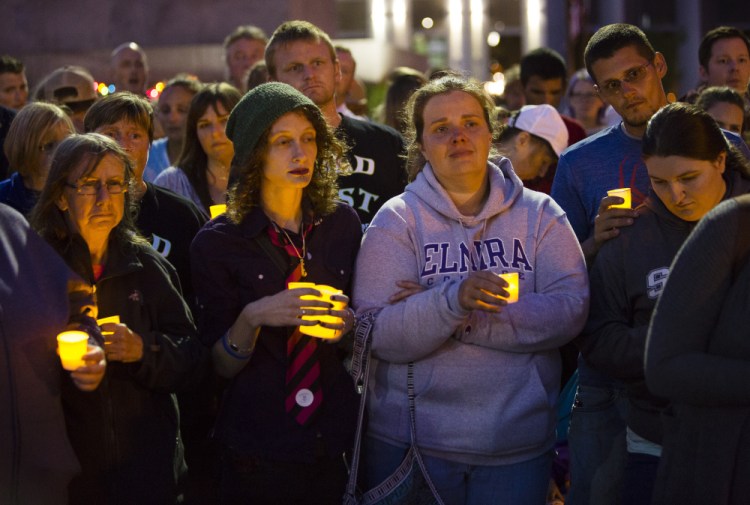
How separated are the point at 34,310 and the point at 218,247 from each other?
1085 mm

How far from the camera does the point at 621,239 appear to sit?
14.1ft

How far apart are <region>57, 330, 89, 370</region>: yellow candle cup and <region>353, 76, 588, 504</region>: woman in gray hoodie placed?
1.14m

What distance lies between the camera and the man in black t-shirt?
18.6ft

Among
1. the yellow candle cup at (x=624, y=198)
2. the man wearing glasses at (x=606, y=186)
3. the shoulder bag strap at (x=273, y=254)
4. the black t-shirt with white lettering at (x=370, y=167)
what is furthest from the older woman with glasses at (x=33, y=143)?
the yellow candle cup at (x=624, y=198)

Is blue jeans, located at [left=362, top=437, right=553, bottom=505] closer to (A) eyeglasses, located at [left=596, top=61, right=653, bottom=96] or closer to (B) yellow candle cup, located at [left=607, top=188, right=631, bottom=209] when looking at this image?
(B) yellow candle cup, located at [left=607, top=188, right=631, bottom=209]

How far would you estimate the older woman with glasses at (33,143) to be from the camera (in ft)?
18.2

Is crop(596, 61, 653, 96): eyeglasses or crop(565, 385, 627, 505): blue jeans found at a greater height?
crop(596, 61, 653, 96): eyeglasses

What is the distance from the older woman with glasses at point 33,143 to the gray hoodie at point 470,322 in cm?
212

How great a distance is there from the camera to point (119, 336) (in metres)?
3.89

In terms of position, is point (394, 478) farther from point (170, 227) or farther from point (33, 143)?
point (33, 143)

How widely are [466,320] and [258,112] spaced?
117cm

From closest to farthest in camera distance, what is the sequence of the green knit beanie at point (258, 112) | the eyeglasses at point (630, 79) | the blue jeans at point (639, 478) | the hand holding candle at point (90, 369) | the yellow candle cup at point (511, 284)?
1. the hand holding candle at point (90, 369)
2. the yellow candle cup at point (511, 284)
3. the blue jeans at point (639, 478)
4. the green knit beanie at point (258, 112)
5. the eyeglasses at point (630, 79)

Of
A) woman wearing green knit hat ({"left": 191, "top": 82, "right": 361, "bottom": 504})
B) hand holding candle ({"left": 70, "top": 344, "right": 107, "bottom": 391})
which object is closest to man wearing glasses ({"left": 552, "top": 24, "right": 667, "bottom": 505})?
woman wearing green knit hat ({"left": 191, "top": 82, "right": 361, "bottom": 504})

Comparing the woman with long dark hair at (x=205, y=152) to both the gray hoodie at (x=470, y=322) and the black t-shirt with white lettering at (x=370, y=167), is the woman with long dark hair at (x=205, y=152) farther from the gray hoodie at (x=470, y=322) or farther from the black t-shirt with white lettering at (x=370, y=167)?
the gray hoodie at (x=470, y=322)
